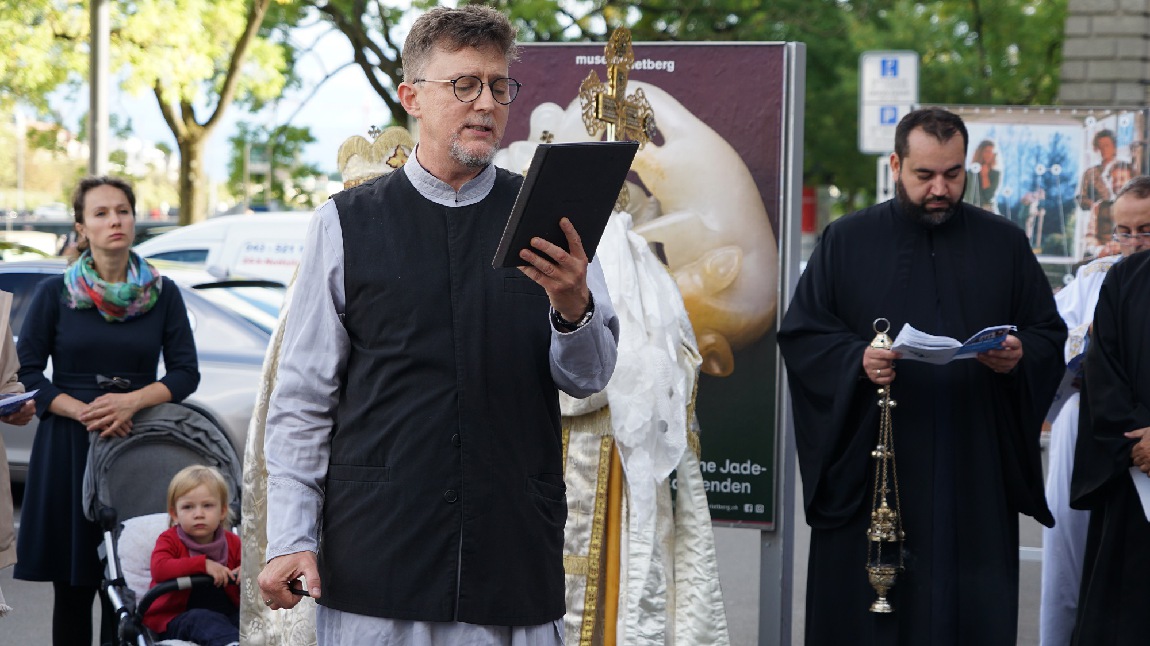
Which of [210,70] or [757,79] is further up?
[210,70]

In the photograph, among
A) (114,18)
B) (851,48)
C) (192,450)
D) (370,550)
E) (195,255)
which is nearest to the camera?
(370,550)

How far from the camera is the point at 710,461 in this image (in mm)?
6273

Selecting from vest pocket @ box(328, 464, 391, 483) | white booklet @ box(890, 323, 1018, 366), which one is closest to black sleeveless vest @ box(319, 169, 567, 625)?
vest pocket @ box(328, 464, 391, 483)

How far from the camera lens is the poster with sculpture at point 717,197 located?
605cm

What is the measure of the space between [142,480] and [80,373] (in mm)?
492

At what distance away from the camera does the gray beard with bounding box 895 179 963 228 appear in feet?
16.7

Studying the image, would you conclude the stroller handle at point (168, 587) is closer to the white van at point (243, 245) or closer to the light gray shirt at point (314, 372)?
the light gray shirt at point (314, 372)

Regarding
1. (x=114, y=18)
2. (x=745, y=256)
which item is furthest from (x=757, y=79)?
(x=114, y=18)

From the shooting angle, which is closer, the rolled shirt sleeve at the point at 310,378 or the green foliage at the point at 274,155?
the rolled shirt sleeve at the point at 310,378

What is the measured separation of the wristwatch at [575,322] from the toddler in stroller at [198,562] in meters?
2.78

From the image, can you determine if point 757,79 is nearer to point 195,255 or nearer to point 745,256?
point 745,256

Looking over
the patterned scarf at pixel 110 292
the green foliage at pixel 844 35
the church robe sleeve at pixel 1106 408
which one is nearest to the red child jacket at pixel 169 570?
the patterned scarf at pixel 110 292

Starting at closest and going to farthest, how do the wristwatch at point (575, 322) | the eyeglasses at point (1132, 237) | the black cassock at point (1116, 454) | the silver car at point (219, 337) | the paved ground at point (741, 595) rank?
the wristwatch at point (575, 322) → the black cassock at point (1116, 454) → the eyeglasses at point (1132, 237) → the paved ground at point (741, 595) → the silver car at point (219, 337)

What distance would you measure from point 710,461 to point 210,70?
14.5 metres
